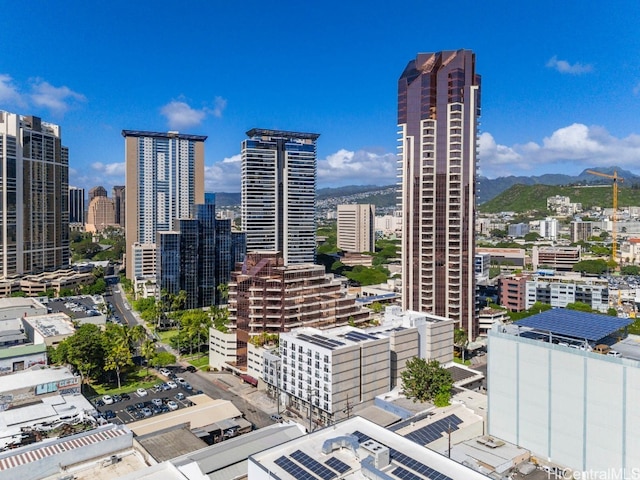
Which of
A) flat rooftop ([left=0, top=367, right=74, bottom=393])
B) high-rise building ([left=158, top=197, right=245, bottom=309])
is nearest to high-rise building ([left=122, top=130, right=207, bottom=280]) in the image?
high-rise building ([left=158, top=197, right=245, bottom=309])

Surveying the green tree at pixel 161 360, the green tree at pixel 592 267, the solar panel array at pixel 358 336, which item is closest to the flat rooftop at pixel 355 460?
the solar panel array at pixel 358 336

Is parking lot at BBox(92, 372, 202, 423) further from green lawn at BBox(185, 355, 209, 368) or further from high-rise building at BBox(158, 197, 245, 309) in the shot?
high-rise building at BBox(158, 197, 245, 309)

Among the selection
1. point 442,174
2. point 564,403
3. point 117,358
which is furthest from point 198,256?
point 564,403

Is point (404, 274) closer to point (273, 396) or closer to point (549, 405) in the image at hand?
point (273, 396)

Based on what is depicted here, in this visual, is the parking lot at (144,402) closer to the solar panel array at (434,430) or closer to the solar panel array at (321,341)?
the solar panel array at (321,341)

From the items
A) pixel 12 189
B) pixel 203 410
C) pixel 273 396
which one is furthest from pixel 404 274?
pixel 12 189
